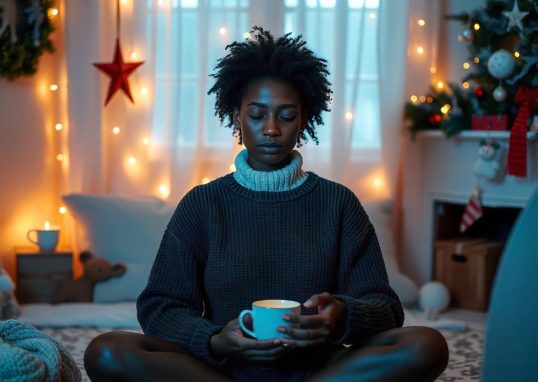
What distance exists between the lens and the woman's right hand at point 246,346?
5.53ft

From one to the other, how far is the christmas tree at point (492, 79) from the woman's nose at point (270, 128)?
1.80 meters

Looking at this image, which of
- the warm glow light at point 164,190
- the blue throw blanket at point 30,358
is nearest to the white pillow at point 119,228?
the warm glow light at point 164,190

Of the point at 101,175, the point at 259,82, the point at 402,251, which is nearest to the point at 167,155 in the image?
the point at 101,175

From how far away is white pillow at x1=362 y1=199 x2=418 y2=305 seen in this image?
12.3 feet

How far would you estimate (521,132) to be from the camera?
11.5 feet

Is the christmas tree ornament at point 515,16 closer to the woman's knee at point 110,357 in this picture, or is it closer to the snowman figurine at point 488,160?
the snowman figurine at point 488,160

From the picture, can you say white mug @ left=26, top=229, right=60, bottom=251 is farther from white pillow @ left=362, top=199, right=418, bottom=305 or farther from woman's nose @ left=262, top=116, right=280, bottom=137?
woman's nose @ left=262, top=116, right=280, bottom=137

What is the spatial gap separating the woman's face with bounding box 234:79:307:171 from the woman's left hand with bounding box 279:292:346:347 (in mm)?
398

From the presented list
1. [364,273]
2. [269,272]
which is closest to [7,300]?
[269,272]

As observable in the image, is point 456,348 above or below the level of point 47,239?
below

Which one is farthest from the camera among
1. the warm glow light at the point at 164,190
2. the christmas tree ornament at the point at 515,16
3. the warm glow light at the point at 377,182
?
the warm glow light at the point at 377,182

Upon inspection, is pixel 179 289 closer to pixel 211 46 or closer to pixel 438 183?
pixel 211 46

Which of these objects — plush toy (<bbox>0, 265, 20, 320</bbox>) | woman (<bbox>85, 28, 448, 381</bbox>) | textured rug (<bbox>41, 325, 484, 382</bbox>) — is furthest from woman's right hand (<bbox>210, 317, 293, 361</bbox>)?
plush toy (<bbox>0, 265, 20, 320</bbox>)

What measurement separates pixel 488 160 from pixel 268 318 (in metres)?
2.23
